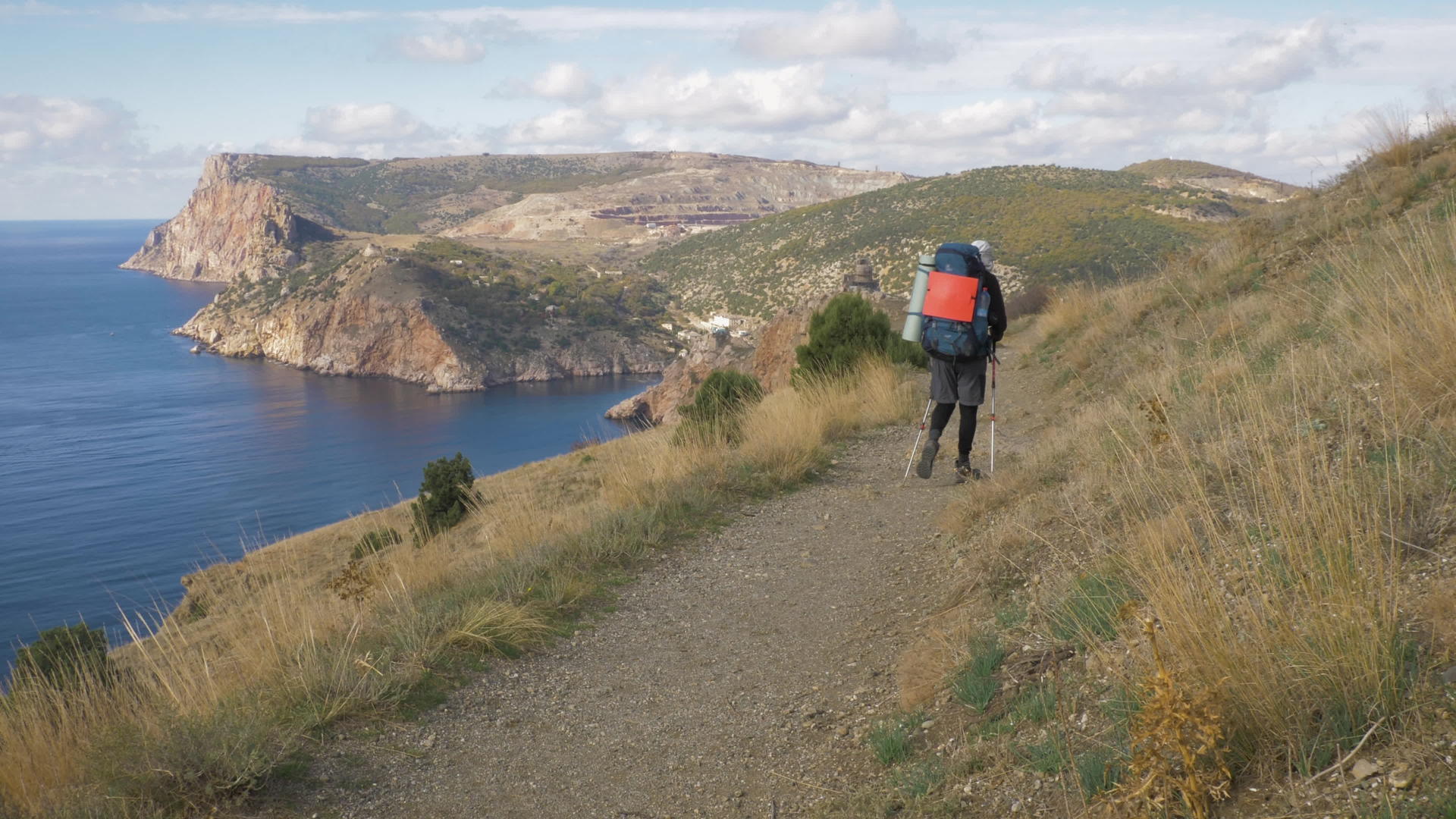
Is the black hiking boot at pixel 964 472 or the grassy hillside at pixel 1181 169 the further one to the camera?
the grassy hillside at pixel 1181 169

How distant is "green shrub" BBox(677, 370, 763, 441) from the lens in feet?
31.1

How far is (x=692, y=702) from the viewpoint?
4.06m

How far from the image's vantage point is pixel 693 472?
7.94m

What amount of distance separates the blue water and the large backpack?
20329 millimetres

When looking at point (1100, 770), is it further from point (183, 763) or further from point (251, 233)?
point (251, 233)

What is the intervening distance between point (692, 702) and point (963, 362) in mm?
3830

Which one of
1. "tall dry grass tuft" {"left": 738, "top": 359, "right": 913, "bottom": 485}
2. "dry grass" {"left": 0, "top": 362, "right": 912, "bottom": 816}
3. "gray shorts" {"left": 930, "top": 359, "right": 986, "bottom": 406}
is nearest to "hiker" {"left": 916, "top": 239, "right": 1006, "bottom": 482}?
"gray shorts" {"left": 930, "top": 359, "right": 986, "bottom": 406}

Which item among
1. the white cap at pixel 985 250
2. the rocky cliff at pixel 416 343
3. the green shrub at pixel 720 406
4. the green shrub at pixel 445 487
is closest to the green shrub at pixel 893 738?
the white cap at pixel 985 250

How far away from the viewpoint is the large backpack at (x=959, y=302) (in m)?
6.64

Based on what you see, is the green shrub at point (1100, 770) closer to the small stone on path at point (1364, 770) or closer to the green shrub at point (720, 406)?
the small stone on path at point (1364, 770)

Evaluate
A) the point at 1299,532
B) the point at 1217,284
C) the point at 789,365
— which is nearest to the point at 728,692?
the point at 1299,532

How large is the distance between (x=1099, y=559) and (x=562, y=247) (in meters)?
161

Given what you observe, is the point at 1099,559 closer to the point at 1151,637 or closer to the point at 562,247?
the point at 1151,637

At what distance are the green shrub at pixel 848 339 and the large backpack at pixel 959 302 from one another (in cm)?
702
